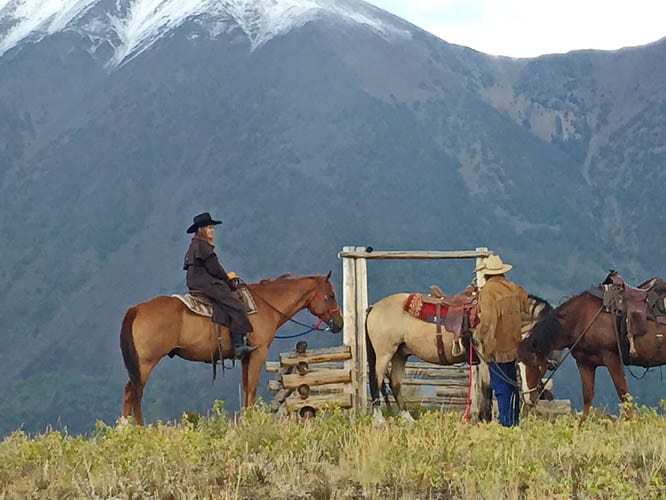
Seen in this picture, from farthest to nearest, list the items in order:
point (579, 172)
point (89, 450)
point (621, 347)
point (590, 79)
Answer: point (590, 79), point (579, 172), point (621, 347), point (89, 450)

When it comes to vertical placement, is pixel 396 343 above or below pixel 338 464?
above

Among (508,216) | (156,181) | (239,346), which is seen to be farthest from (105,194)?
(239,346)

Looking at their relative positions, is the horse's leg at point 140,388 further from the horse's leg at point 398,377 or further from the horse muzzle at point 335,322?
the horse's leg at point 398,377

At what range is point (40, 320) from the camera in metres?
125

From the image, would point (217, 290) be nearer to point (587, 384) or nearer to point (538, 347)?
point (538, 347)

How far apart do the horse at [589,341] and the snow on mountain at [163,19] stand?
172930 mm

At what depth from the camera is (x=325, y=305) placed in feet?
40.9

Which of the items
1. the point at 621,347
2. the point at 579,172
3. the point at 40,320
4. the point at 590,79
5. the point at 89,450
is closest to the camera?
the point at 89,450

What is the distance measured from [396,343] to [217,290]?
2.64 meters

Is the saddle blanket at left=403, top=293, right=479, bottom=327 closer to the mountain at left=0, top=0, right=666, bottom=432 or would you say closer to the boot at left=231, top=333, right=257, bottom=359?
the boot at left=231, top=333, right=257, bottom=359

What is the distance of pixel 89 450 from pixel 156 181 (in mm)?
149344

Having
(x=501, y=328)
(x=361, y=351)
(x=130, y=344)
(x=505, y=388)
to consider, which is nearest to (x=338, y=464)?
(x=501, y=328)

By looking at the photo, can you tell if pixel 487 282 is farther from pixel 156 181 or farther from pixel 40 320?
pixel 156 181

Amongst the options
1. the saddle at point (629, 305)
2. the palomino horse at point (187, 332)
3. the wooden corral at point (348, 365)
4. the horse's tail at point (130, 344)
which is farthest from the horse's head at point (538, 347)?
the horse's tail at point (130, 344)
